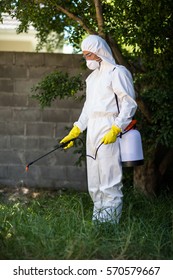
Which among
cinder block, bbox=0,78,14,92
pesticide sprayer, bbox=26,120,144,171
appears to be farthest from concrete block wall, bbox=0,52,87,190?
pesticide sprayer, bbox=26,120,144,171

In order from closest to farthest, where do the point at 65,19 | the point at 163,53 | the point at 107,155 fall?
the point at 107,155 → the point at 163,53 → the point at 65,19

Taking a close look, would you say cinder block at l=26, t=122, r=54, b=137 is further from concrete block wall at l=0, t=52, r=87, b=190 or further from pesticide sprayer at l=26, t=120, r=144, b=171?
pesticide sprayer at l=26, t=120, r=144, b=171

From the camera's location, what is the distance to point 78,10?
6707mm

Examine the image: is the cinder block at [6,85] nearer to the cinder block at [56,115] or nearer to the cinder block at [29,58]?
the cinder block at [29,58]

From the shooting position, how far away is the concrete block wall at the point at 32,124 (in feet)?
25.5

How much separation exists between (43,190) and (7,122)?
3.53ft

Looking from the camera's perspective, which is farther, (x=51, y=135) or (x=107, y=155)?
(x=51, y=135)

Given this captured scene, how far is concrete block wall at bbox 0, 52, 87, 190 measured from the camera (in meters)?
7.77

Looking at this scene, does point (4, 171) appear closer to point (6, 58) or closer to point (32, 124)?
point (32, 124)

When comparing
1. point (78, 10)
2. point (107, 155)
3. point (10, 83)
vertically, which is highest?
Result: point (78, 10)

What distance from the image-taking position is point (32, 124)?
7.81m

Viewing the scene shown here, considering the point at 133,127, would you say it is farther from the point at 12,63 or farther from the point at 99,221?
the point at 12,63

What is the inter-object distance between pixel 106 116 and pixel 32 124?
2.72 metres
